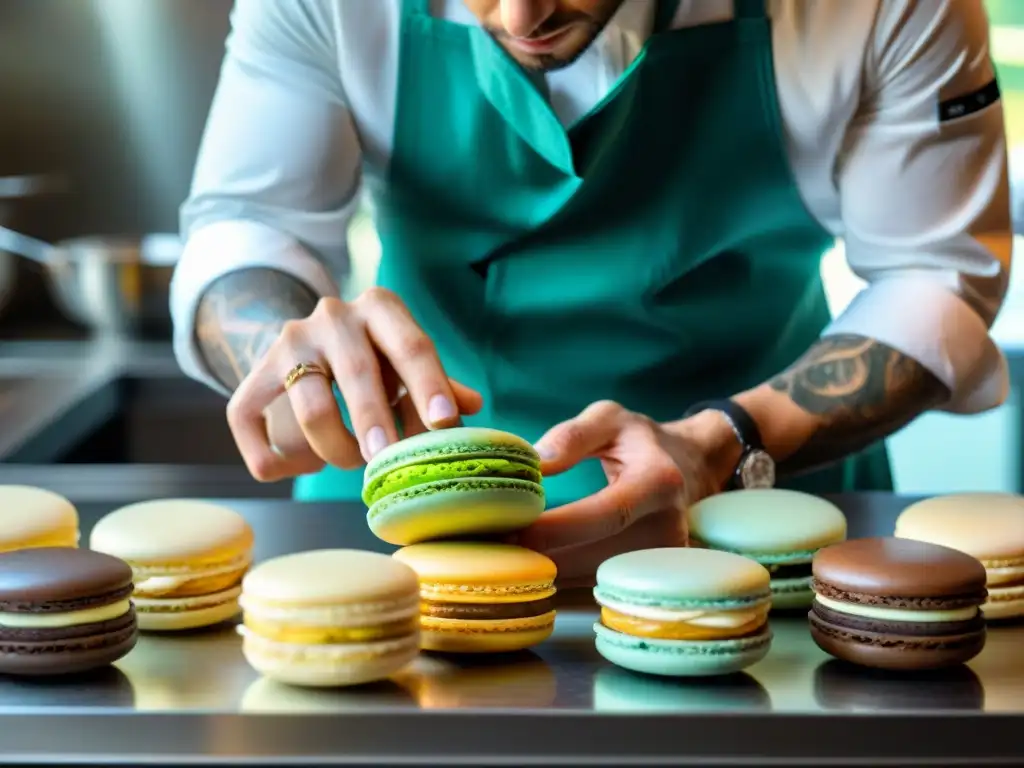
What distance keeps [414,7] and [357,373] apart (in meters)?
0.55

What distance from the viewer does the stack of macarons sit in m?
0.86

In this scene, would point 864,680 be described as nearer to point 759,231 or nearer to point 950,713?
point 950,713

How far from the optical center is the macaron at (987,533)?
95 cm

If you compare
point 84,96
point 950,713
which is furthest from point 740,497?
point 84,96

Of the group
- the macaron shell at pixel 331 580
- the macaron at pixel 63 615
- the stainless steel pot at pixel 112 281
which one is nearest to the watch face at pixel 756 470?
the macaron shell at pixel 331 580

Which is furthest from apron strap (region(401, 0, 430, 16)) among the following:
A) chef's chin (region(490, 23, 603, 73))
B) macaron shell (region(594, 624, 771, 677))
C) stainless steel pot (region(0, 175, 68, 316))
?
stainless steel pot (region(0, 175, 68, 316))

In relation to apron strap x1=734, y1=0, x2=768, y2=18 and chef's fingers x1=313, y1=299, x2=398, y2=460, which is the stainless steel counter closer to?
chef's fingers x1=313, y1=299, x2=398, y2=460

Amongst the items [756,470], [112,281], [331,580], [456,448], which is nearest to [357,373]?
[456,448]

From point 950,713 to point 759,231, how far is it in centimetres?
94

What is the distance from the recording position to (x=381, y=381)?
1.13 metres

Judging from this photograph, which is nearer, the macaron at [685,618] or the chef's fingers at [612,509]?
the macaron at [685,618]

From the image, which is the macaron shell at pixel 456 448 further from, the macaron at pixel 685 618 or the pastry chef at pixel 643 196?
the pastry chef at pixel 643 196

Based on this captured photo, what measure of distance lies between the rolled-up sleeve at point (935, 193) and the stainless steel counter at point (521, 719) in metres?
0.69

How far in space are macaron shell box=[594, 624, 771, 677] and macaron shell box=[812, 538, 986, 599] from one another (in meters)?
0.09
